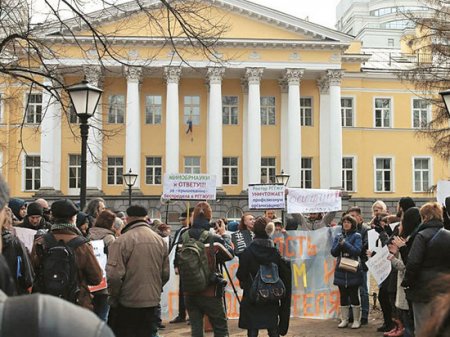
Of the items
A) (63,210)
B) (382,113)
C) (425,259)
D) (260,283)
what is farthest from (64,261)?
(382,113)

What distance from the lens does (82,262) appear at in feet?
20.0

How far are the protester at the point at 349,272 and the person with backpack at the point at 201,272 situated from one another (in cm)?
323

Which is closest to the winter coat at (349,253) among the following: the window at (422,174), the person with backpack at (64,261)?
the person with backpack at (64,261)

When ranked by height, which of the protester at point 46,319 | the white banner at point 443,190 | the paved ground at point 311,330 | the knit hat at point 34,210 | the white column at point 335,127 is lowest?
the paved ground at point 311,330

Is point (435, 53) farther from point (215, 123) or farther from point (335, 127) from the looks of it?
point (215, 123)

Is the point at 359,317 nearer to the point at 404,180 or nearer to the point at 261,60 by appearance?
the point at 261,60

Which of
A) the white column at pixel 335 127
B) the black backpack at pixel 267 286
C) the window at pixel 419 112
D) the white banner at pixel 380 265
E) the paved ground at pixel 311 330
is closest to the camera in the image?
the black backpack at pixel 267 286

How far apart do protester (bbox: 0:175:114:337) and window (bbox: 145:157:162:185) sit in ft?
139

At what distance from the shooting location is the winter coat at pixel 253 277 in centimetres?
812

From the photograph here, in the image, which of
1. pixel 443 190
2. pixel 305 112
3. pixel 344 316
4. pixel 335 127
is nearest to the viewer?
pixel 344 316

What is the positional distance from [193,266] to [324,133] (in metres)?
38.5

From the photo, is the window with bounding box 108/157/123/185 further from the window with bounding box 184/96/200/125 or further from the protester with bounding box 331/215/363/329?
the protester with bounding box 331/215/363/329

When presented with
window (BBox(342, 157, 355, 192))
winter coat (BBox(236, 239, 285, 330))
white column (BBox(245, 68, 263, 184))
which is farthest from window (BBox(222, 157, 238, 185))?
winter coat (BBox(236, 239, 285, 330))

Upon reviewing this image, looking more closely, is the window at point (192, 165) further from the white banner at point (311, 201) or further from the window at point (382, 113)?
the white banner at point (311, 201)
